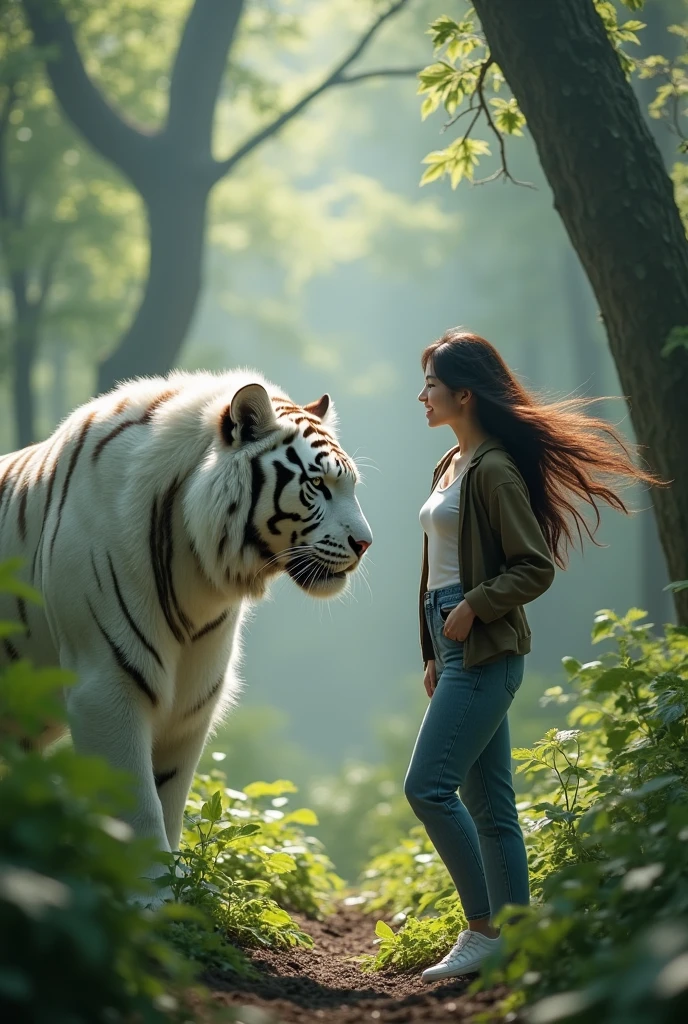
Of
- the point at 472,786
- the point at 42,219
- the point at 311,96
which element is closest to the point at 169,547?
the point at 472,786

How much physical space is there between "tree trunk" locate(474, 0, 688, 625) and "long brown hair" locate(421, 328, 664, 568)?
1.13 m

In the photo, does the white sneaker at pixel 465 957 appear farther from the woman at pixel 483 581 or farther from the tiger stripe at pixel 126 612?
the tiger stripe at pixel 126 612

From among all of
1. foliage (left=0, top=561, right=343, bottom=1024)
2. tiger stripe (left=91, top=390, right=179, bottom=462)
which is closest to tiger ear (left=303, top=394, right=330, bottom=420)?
tiger stripe (left=91, top=390, right=179, bottom=462)

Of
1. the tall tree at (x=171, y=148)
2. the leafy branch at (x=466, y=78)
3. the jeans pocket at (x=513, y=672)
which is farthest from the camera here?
the tall tree at (x=171, y=148)

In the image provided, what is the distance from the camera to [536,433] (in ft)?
12.3

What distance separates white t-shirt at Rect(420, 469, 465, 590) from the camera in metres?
3.73

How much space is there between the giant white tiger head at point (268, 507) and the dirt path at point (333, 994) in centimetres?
138

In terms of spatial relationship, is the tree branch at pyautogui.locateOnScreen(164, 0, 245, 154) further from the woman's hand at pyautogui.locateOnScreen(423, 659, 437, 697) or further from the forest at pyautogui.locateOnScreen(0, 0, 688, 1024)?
the woman's hand at pyautogui.locateOnScreen(423, 659, 437, 697)

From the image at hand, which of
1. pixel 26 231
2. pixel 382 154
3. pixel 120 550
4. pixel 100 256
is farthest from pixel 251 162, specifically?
pixel 382 154

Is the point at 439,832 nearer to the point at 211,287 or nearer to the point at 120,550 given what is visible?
the point at 120,550

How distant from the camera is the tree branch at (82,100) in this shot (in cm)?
1087

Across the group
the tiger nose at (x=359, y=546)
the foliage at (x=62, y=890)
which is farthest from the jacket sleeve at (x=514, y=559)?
the foliage at (x=62, y=890)

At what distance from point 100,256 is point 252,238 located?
3028mm

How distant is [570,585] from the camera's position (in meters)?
32.2
